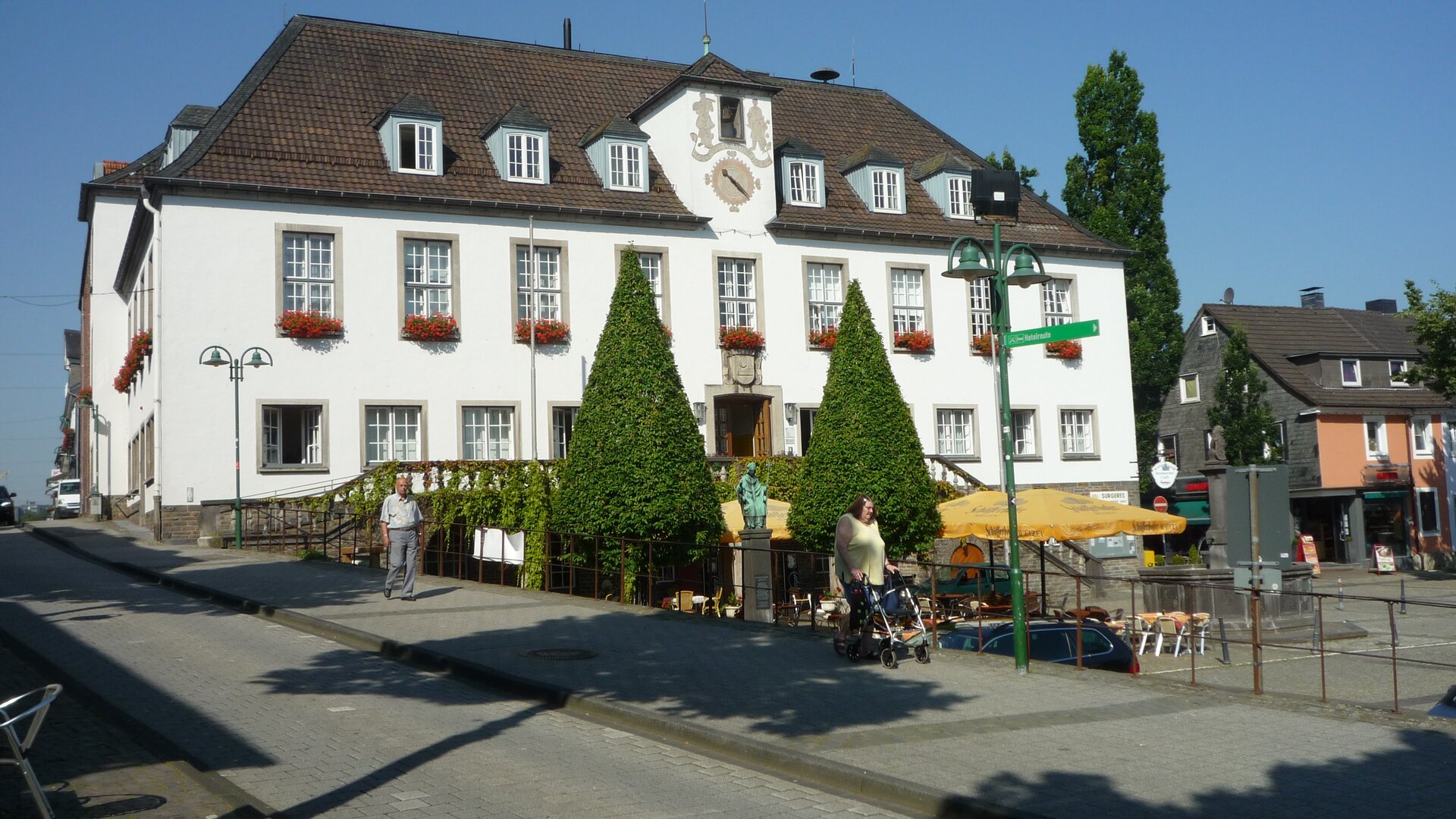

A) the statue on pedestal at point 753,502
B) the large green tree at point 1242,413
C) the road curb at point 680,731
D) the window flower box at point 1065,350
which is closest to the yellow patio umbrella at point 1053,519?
the statue on pedestal at point 753,502

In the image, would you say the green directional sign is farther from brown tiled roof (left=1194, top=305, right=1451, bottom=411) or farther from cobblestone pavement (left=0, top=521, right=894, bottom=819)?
brown tiled roof (left=1194, top=305, right=1451, bottom=411)

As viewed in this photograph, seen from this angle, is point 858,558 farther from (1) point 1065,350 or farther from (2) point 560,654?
(1) point 1065,350

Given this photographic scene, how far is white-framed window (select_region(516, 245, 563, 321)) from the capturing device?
99.8 ft

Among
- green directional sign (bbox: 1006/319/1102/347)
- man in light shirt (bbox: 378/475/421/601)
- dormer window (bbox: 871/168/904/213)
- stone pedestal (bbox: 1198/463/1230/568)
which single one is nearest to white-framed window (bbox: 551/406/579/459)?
dormer window (bbox: 871/168/904/213)

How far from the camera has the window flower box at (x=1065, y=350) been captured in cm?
3641

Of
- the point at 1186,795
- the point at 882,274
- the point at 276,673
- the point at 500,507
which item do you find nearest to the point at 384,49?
the point at 882,274

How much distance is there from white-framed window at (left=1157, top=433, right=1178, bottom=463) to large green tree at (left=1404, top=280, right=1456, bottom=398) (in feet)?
52.1

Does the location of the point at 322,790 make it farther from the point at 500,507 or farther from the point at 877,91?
the point at 877,91

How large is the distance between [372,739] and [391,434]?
20.9 meters

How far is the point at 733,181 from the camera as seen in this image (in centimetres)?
3297

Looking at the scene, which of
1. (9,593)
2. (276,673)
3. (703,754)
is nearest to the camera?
(703,754)

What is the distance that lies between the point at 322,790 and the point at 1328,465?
4675 centimetres

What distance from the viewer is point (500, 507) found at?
21.8 metres

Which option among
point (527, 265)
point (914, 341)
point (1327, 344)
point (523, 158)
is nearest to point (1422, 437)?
point (1327, 344)
